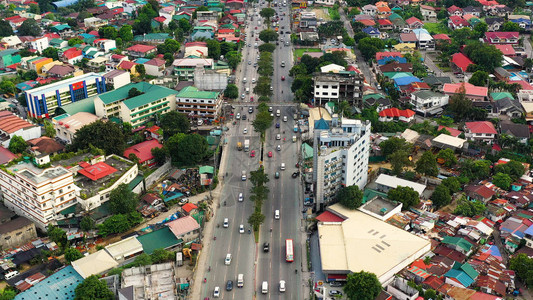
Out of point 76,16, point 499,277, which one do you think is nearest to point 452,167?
point 499,277

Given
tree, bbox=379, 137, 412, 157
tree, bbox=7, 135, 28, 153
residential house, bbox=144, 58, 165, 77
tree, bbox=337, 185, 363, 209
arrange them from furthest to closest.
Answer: residential house, bbox=144, 58, 165, 77, tree, bbox=7, 135, 28, 153, tree, bbox=379, 137, 412, 157, tree, bbox=337, 185, 363, 209

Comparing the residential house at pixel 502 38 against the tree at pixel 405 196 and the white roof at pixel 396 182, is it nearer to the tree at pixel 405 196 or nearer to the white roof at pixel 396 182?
the white roof at pixel 396 182

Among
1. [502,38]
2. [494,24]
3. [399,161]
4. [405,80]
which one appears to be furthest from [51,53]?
[494,24]

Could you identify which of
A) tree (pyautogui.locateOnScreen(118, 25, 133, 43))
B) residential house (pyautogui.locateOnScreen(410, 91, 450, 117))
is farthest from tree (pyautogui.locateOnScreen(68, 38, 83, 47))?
residential house (pyautogui.locateOnScreen(410, 91, 450, 117))

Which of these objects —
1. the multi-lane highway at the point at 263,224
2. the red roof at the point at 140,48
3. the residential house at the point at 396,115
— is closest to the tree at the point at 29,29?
the red roof at the point at 140,48

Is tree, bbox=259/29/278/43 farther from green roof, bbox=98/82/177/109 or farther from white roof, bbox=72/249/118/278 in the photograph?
white roof, bbox=72/249/118/278

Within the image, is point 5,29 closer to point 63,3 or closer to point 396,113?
point 63,3
